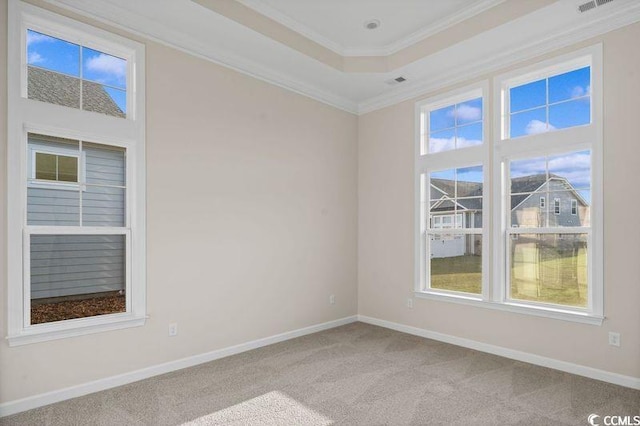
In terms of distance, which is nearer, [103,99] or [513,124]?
[103,99]

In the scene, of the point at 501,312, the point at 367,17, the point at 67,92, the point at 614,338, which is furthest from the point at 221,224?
the point at 614,338

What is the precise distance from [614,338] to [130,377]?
4.14 m

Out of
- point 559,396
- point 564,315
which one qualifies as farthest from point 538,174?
point 559,396

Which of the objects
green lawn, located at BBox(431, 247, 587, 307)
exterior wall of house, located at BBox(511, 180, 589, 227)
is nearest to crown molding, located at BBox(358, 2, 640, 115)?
exterior wall of house, located at BBox(511, 180, 589, 227)

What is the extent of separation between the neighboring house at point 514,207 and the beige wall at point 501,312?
30cm

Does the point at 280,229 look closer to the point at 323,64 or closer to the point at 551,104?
the point at 323,64

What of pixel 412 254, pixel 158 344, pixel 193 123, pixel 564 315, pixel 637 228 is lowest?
pixel 158 344

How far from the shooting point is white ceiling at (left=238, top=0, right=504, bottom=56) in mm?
3451

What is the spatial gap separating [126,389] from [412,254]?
3.35 m

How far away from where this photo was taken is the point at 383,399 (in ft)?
9.64

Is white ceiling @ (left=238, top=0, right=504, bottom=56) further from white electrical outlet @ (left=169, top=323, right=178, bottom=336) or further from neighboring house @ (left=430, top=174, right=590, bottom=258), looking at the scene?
white electrical outlet @ (left=169, top=323, right=178, bottom=336)

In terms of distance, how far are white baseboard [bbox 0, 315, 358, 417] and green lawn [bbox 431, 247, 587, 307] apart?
203 centimetres

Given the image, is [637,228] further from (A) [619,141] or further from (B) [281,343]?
(B) [281,343]

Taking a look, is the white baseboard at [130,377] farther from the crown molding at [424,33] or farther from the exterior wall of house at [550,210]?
the crown molding at [424,33]
